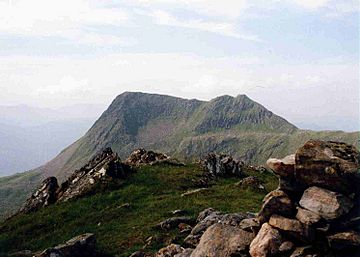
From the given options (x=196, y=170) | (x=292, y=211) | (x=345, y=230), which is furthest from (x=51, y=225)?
(x=345, y=230)

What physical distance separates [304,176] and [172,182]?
33738 mm

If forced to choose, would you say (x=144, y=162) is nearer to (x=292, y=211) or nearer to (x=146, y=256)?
(x=146, y=256)

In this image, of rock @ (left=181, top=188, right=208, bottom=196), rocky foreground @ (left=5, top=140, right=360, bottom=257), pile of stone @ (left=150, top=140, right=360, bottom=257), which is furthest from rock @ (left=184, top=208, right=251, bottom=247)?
rock @ (left=181, top=188, right=208, bottom=196)

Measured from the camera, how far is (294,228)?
24844 mm

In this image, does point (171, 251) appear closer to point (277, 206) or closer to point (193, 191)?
point (277, 206)

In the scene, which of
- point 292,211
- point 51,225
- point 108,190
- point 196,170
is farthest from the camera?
point 196,170

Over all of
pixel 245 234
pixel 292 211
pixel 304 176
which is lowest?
pixel 245 234

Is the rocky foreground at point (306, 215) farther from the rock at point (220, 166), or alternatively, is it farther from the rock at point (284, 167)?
the rock at point (220, 166)

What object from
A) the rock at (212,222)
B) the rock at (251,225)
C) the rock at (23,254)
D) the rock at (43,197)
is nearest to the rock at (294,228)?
the rock at (251,225)

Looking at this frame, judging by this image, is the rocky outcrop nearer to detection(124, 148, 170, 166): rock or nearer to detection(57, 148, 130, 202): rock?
detection(57, 148, 130, 202): rock

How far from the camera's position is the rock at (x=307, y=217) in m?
24.5

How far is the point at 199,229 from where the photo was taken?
3656 centimetres

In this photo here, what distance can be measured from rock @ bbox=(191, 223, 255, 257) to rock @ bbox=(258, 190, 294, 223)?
1.53m

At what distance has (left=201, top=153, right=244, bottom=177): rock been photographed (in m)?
67.4
